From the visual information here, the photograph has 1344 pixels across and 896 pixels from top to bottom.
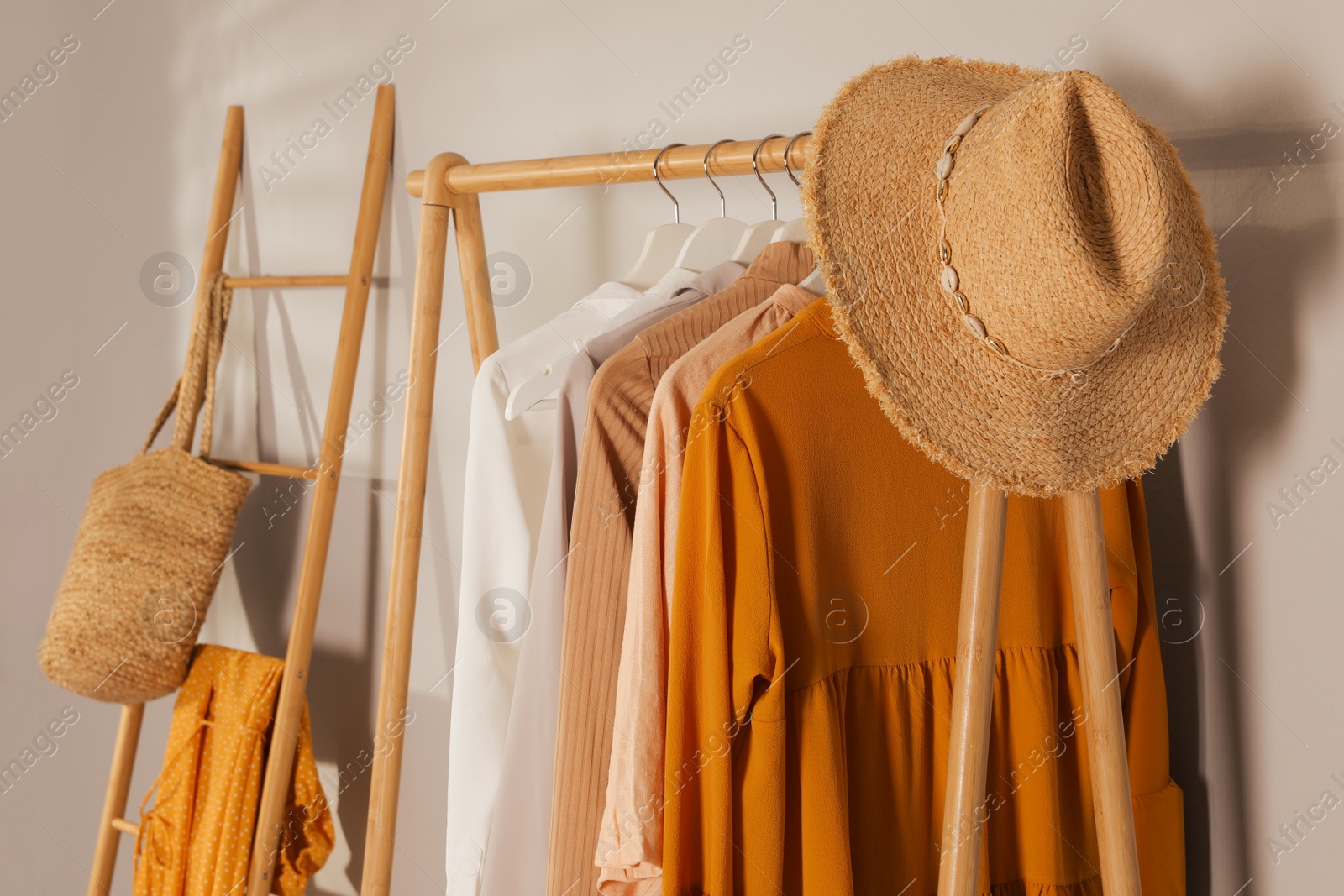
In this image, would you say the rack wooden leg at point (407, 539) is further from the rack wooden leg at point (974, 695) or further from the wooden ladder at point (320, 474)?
the rack wooden leg at point (974, 695)

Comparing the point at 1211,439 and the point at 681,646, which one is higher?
the point at 1211,439

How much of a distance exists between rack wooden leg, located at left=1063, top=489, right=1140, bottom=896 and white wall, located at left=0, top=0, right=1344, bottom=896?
259 mm

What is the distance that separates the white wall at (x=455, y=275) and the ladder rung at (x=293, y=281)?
0.27ft

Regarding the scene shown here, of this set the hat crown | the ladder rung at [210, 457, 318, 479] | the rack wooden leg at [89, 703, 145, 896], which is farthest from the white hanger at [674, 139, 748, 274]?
the rack wooden leg at [89, 703, 145, 896]

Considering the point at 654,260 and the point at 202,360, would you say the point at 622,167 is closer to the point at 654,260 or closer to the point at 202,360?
the point at 654,260

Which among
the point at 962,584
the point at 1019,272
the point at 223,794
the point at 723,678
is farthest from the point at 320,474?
the point at 1019,272

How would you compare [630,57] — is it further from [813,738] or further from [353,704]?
[353,704]

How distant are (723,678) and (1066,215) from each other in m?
0.43

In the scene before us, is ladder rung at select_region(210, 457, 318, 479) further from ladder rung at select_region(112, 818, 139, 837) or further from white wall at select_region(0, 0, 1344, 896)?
ladder rung at select_region(112, 818, 139, 837)

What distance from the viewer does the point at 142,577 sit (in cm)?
156

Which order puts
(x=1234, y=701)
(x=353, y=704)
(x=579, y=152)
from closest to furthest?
(x=1234, y=701) → (x=579, y=152) → (x=353, y=704)

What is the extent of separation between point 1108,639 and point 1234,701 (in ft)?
0.93

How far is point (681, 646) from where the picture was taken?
2.73 feet

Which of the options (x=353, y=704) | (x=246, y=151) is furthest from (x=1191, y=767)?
(x=246, y=151)
